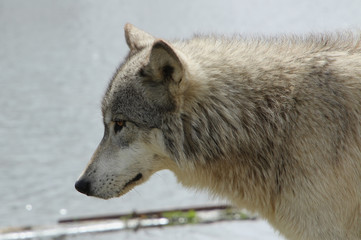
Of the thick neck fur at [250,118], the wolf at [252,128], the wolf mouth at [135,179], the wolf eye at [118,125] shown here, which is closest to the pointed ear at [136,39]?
the wolf at [252,128]

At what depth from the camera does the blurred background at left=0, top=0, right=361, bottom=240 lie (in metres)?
5.66

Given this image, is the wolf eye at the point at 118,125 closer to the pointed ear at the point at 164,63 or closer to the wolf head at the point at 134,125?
the wolf head at the point at 134,125

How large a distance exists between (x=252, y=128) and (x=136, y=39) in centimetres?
109

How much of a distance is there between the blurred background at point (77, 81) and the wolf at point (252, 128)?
451 millimetres

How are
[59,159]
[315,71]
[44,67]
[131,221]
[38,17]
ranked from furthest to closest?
1. [38,17]
2. [44,67]
3. [59,159]
4. [131,221]
5. [315,71]

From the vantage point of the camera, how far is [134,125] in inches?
126

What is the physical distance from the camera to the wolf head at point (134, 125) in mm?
3125

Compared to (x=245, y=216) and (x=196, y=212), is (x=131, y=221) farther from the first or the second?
(x=245, y=216)

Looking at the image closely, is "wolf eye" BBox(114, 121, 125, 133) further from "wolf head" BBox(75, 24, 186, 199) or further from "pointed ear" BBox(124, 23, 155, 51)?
"pointed ear" BBox(124, 23, 155, 51)

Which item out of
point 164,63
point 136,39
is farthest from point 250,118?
point 136,39

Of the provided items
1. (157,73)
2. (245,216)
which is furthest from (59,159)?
(157,73)

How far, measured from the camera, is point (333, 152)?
2951mm

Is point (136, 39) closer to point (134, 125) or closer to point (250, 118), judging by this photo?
point (134, 125)

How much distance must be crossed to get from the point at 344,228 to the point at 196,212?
8.03 ft
